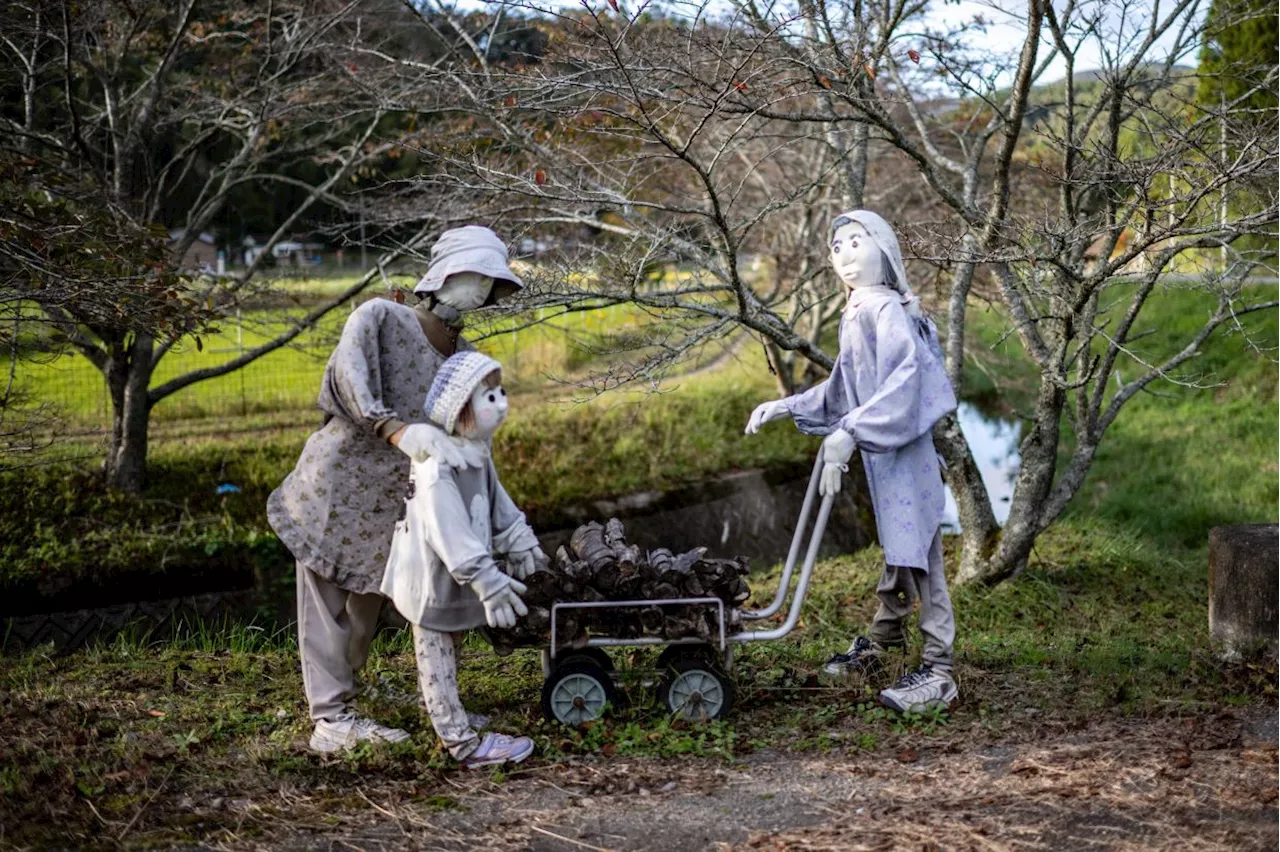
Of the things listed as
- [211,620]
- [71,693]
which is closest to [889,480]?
[71,693]

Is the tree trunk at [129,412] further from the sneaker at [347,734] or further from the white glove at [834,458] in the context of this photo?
the white glove at [834,458]

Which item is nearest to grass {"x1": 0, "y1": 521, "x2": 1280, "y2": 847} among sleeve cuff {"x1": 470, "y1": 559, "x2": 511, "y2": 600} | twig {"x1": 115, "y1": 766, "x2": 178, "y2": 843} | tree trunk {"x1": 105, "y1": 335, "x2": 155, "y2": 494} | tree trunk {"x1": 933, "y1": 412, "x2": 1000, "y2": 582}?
twig {"x1": 115, "y1": 766, "x2": 178, "y2": 843}

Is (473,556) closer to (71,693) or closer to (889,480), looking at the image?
(889,480)

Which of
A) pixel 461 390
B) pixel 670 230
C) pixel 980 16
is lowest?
pixel 461 390

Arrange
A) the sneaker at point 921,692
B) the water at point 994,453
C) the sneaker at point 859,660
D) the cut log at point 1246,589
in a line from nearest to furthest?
the sneaker at point 921,692 → the sneaker at point 859,660 → the cut log at point 1246,589 → the water at point 994,453

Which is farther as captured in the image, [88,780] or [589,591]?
[589,591]

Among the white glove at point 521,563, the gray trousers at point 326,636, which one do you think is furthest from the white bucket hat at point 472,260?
the gray trousers at point 326,636

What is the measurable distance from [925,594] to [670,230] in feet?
8.12

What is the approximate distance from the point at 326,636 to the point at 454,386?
43.4 inches

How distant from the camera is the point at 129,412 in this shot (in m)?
9.12

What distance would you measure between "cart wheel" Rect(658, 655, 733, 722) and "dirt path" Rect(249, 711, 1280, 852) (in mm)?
322

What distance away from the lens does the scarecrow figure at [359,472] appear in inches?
174

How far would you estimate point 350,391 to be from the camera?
4301mm

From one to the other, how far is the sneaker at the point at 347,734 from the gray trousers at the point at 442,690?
0.81 feet
